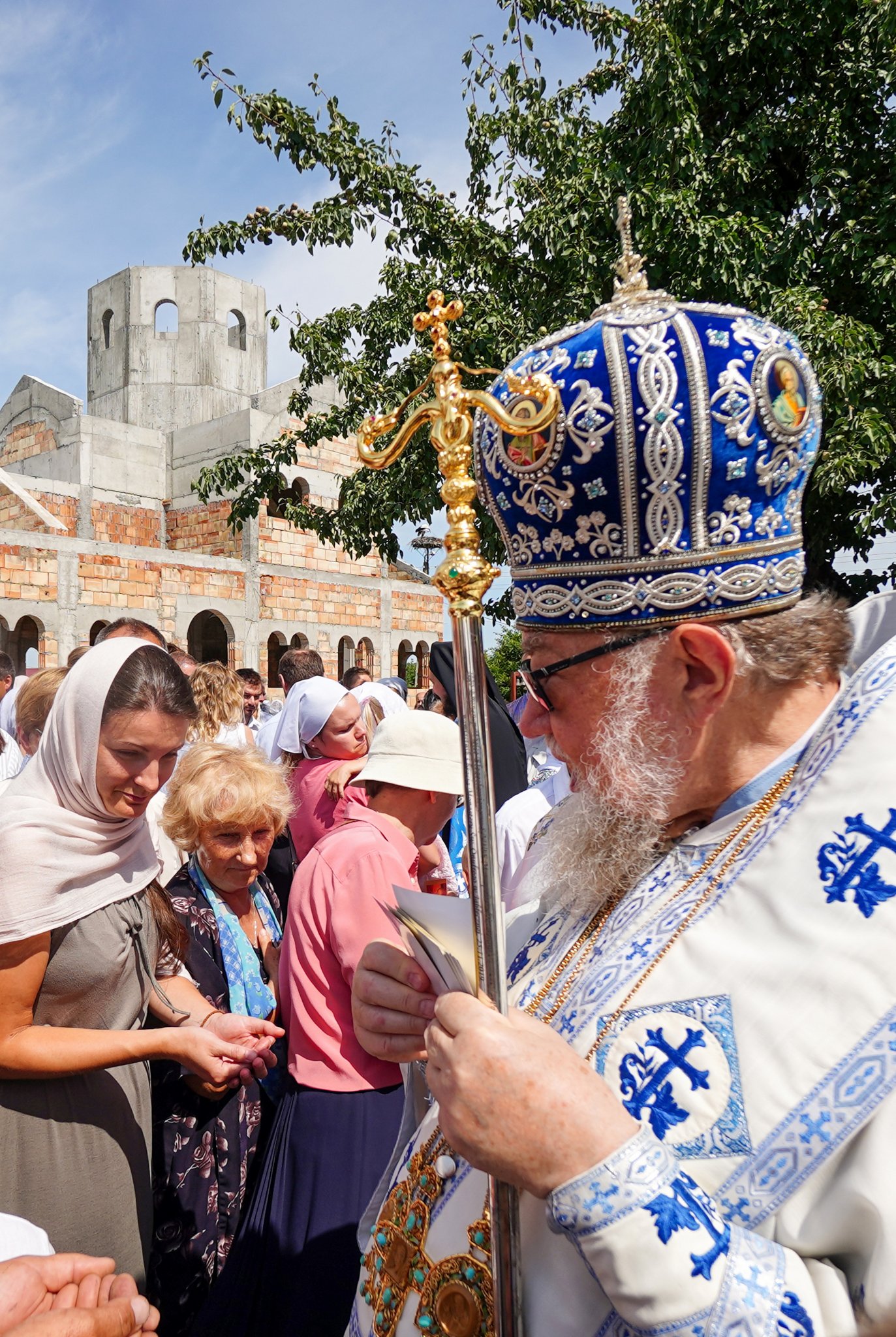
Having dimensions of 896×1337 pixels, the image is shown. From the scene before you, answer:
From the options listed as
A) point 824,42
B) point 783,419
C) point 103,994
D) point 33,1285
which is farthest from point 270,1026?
point 824,42

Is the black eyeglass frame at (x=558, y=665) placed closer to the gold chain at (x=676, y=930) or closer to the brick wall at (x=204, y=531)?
the gold chain at (x=676, y=930)

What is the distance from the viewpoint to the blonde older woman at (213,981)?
119 inches

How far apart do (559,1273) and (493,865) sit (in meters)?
0.53

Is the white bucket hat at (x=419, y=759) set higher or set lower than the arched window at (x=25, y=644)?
lower

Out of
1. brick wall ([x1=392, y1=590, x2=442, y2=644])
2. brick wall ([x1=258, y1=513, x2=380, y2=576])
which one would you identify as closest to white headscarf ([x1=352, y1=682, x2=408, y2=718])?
brick wall ([x1=258, y1=513, x2=380, y2=576])

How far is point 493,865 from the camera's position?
1.25 meters

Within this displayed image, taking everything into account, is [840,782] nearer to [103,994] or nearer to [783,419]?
[783,419]

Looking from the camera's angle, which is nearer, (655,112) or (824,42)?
(655,112)

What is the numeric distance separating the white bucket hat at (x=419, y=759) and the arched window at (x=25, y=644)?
22.3 meters

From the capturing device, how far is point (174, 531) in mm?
28844

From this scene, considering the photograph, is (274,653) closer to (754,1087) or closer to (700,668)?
(700,668)

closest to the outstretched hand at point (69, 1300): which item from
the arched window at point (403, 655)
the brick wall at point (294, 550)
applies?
the brick wall at point (294, 550)

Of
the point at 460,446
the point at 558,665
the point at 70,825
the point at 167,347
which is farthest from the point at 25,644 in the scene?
the point at 460,446

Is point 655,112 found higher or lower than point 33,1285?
higher
